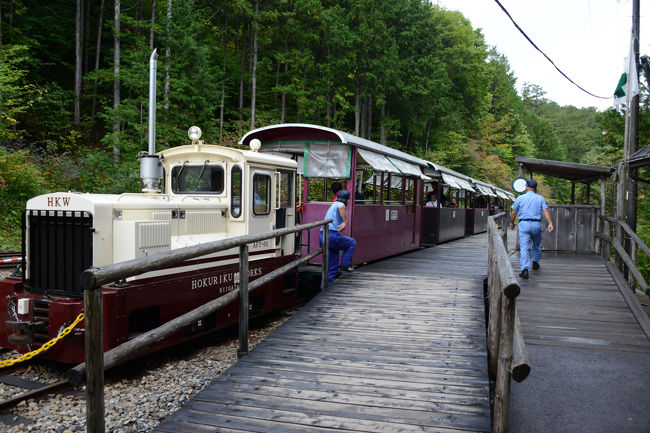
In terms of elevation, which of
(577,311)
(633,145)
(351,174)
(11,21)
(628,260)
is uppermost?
(11,21)

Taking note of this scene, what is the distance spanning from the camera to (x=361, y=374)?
4.11 meters

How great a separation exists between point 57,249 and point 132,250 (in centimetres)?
84

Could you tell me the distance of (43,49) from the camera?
25.8 metres

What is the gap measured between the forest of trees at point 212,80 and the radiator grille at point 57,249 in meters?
8.70

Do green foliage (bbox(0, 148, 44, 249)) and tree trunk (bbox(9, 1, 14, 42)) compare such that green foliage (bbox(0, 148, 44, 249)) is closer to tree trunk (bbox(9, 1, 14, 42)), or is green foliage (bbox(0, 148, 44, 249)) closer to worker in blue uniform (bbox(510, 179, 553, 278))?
tree trunk (bbox(9, 1, 14, 42))

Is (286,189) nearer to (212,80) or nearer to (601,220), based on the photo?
(601,220)

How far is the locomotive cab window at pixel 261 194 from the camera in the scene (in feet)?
23.0

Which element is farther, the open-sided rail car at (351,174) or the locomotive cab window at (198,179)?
the open-sided rail car at (351,174)

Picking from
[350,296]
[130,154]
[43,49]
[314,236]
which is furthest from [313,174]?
[43,49]

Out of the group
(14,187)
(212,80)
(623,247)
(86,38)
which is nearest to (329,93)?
(212,80)

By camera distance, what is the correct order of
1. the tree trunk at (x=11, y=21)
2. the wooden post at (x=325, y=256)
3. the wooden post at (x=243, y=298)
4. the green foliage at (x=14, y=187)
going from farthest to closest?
1. the tree trunk at (x=11, y=21)
2. the green foliage at (x=14, y=187)
3. the wooden post at (x=325, y=256)
4. the wooden post at (x=243, y=298)

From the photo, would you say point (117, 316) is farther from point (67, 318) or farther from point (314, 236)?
point (314, 236)

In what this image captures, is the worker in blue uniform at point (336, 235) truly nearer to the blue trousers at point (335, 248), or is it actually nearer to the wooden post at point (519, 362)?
the blue trousers at point (335, 248)

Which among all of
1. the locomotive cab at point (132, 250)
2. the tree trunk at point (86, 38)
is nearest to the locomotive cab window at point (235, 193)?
the locomotive cab at point (132, 250)
